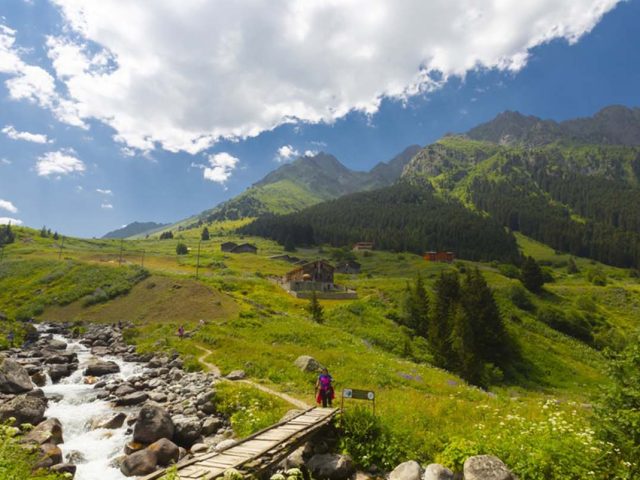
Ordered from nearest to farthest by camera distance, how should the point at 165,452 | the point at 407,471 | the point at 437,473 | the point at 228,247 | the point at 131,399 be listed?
the point at 437,473 → the point at 407,471 → the point at 165,452 → the point at 131,399 → the point at 228,247

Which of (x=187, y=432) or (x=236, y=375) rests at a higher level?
(x=187, y=432)

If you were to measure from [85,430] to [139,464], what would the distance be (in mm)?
6794

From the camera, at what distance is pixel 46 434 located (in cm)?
1705

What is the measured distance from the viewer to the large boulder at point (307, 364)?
28.8m

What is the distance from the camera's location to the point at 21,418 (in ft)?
62.6

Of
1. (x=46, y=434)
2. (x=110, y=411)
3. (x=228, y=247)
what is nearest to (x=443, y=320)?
(x=110, y=411)

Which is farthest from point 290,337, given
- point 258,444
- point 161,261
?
point 161,261

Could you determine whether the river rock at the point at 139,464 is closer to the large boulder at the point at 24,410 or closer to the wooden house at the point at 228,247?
the large boulder at the point at 24,410

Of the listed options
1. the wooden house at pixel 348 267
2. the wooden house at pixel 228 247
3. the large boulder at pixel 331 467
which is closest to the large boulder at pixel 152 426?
the large boulder at pixel 331 467

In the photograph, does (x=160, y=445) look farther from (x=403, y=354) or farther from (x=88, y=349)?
(x=403, y=354)

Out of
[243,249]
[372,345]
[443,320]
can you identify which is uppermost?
[243,249]

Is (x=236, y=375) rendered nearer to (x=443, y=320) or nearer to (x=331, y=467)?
(x=331, y=467)

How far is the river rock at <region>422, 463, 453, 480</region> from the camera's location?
450 inches

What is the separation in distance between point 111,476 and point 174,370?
1559 cm
